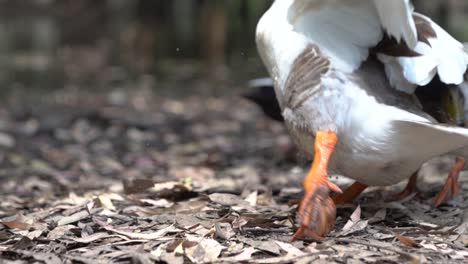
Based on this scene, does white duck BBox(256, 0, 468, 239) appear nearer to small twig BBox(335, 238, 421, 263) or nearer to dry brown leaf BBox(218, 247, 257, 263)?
small twig BBox(335, 238, 421, 263)

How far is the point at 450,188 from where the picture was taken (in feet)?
11.6

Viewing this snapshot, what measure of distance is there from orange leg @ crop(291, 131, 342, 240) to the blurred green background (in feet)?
10.3

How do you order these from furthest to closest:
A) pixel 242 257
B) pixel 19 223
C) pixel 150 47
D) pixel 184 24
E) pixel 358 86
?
pixel 184 24, pixel 150 47, pixel 19 223, pixel 358 86, pixel 242 257

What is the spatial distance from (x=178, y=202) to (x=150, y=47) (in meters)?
11.9

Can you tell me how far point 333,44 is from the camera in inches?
123

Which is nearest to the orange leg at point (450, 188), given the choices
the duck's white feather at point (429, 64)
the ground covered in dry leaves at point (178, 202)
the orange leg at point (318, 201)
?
the ground covered in dry leaves at point (178, 202)

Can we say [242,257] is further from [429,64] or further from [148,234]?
[429,64]

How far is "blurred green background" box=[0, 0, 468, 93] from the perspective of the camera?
417 inches

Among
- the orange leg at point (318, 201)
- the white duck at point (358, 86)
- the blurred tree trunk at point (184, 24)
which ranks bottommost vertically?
the orange leg at point (318, 201)

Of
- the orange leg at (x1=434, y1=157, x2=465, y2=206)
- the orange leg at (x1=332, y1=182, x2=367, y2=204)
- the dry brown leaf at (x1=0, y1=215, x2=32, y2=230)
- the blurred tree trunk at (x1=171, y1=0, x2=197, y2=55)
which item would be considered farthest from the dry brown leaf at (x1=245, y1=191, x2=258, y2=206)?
the blurred tree trunk at (x1=171, y1=0, x2=197, y2=55)

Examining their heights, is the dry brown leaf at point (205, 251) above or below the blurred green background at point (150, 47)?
below

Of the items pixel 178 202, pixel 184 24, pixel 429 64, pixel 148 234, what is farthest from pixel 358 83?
pixel 184 24

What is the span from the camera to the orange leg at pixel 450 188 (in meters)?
3.51

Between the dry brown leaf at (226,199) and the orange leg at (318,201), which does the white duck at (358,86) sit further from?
the dry brown leaf at (226,199)
